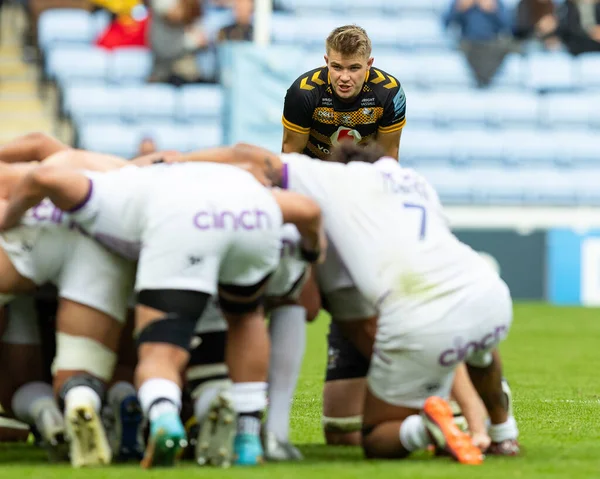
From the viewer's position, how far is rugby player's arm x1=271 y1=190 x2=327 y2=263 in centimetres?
479

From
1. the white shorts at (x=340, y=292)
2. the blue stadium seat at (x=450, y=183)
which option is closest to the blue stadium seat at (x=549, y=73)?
the blue stadium seat at (x=450, y=183)

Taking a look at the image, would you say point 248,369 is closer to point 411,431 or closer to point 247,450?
point 247,450

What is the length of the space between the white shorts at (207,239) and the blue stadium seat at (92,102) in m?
11.9

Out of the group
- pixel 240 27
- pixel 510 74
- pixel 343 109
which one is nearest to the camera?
pixel 343 109

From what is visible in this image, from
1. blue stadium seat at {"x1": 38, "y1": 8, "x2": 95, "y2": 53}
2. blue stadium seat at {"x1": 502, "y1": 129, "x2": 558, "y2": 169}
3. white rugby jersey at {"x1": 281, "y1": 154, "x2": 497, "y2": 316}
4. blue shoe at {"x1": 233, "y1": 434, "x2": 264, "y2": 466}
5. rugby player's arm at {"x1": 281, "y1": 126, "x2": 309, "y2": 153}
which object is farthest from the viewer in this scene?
blue stadium seat at {"x1": 502, "y1": 129, "x2": 558, "y2": 169}

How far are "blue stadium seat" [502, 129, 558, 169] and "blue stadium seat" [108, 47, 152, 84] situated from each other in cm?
459

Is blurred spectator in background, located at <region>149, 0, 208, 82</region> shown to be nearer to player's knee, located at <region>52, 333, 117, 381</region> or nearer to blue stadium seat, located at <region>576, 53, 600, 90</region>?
blue stadium seat, located at <region>576, 53, 600, 90</region>

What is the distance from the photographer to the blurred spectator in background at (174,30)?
52.5 feet

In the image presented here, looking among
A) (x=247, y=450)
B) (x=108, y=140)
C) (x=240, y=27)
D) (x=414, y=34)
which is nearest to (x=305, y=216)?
(x=247, y=450)

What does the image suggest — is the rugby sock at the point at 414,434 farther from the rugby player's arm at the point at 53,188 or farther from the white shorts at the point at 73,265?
the rugby player's arm at the point at 53,188

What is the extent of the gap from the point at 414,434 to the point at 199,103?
488 inches

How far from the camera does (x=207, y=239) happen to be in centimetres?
459

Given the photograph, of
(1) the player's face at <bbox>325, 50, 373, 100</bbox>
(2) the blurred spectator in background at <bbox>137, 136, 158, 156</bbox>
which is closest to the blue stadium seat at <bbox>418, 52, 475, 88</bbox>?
(2) the blurred spectator in background at <bbox>137, 136, 158, 156</bbox>

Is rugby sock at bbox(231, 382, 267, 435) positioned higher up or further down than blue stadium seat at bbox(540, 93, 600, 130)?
higher up
